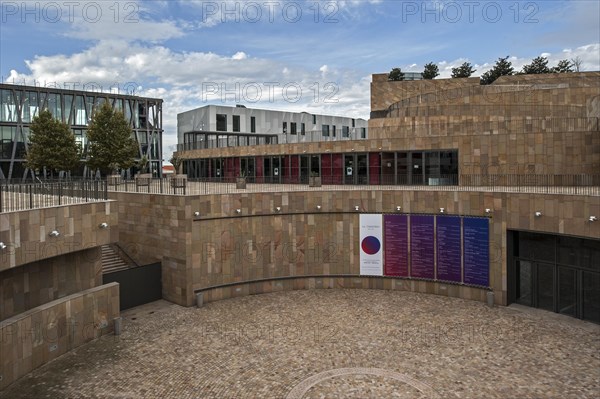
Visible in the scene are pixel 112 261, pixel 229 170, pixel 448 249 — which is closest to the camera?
pixel 448 249

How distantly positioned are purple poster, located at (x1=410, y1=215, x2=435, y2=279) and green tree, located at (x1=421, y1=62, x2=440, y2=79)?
43259 mm

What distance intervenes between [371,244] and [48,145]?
35.9 m

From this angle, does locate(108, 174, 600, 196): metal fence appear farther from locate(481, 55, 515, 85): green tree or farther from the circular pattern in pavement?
locate(481, 55, 515, 85): green tree

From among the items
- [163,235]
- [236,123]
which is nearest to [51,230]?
[163,235]

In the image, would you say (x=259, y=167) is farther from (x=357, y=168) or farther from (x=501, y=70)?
(x=501, y=70)

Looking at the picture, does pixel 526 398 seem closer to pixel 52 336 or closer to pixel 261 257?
pixel 261 257

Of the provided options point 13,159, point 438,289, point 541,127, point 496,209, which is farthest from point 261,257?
point 13,159

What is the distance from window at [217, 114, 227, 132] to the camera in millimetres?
63469

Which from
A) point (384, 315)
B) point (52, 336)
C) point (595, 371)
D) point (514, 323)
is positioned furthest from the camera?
point (384, 315)

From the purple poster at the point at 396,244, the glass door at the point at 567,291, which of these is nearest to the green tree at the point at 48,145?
the purple poster at the point at 396,244

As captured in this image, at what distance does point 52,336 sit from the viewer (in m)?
16.4

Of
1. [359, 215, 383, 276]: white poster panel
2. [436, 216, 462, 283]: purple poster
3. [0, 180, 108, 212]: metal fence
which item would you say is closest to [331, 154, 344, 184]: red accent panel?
[359, 215, 383, 276]: white poster panel

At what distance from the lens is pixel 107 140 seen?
143ft

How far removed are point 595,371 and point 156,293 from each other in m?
19.8
